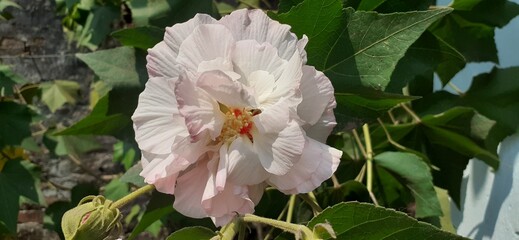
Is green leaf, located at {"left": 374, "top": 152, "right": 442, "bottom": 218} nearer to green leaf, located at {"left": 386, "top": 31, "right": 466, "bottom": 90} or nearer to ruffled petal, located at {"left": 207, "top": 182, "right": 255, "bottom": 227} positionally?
green leaf, located at {"left": 386, "top": 31, "right": 466, "bottom": 90}

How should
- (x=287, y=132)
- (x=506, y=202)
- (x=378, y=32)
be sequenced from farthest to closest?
(x=506, y=202), (x=378, y=32), (x=287, y=132)

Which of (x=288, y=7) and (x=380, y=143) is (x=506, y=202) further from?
(x=288, y=7)

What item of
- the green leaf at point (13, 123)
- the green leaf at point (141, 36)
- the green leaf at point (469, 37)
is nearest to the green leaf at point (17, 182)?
the green leaf at point (13, 123)

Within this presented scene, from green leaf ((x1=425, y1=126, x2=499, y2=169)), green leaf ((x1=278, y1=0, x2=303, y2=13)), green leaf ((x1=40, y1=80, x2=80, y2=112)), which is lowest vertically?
green leaf ((x1=40, y1=80, x2=80, y2=112))

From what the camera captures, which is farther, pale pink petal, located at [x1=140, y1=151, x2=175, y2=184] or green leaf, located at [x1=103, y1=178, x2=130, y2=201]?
green leaf, located at [x1=103, y1=178, x2=130, y2=201]

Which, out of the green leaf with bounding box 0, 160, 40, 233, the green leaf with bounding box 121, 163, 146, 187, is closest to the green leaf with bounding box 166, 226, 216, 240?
the green leaf with bounding box 121, 163, 146, 187

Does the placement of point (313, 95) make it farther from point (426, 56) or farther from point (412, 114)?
point (412, 114)

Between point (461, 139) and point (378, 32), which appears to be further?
point (461, 139)

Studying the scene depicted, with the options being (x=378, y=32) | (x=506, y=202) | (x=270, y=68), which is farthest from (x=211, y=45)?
(x=506, y=202)
